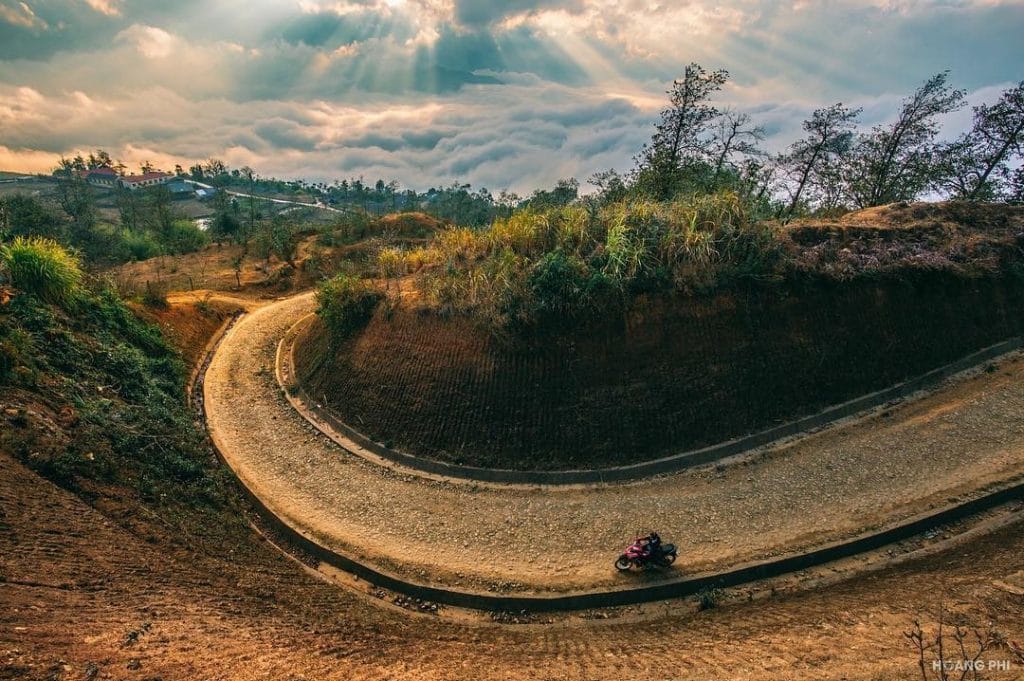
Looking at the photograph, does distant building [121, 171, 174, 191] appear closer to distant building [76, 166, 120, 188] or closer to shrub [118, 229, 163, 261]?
distant building [76, 166, 120, 188]

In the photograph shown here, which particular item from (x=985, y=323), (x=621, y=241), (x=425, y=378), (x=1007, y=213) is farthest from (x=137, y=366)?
(x=1007, y=213)

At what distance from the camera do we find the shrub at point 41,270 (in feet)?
41.3

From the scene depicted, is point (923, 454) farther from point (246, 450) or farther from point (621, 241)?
point (246, 450)

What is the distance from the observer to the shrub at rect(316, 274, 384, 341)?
49.3 feet

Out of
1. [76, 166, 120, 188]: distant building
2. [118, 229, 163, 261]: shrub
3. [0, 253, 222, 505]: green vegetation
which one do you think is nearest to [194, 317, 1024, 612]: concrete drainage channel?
[0, 253, 222, 505]: green vegetation

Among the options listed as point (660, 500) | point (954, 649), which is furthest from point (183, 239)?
point (954, 649)

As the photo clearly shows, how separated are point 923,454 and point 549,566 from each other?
884cm

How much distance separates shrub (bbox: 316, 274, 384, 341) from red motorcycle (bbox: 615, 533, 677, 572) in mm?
10333

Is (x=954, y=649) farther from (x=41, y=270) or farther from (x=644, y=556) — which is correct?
(x=41, y=270)

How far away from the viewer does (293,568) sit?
30.5 feet

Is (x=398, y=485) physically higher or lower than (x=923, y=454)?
lower

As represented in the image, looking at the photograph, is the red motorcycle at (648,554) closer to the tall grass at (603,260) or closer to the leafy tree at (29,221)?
the tall grass at (603,260)

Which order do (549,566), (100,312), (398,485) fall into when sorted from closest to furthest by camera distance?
(549,566), (398,485), (100,312)

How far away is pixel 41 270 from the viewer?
1279 centimetres
